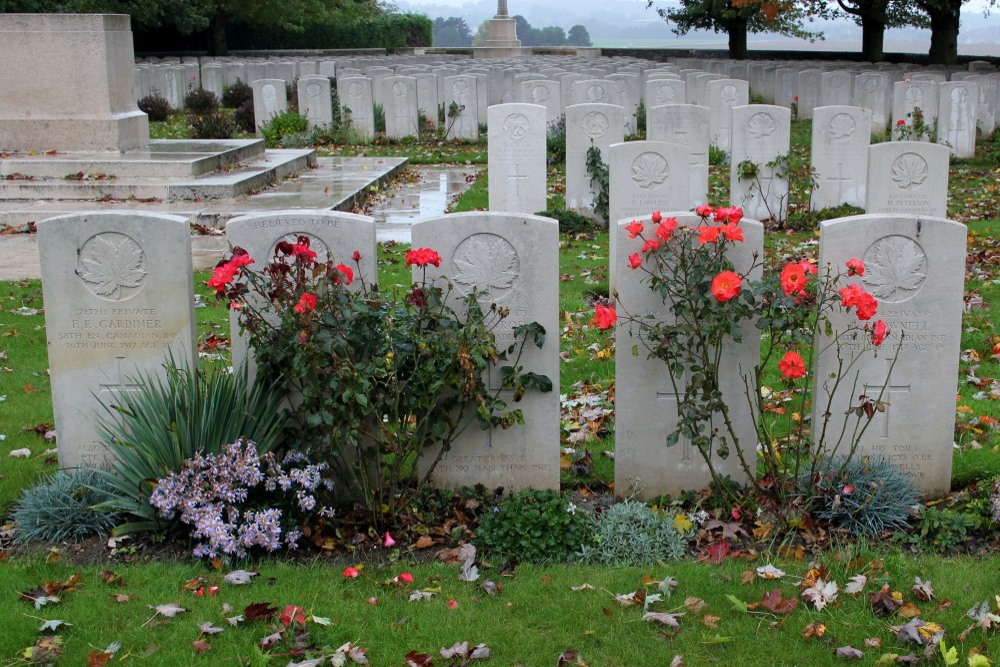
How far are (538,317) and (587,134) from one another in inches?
297

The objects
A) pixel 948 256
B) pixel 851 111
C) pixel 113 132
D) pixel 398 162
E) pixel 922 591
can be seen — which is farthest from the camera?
pixel 398 162

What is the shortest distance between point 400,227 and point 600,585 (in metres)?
8.33

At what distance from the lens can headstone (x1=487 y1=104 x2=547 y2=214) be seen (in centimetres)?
1209

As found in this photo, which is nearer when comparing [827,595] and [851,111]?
[827,595]

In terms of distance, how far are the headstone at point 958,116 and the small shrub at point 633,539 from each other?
14258 mm

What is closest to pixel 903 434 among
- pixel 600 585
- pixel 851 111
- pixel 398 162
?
pixel 600 585

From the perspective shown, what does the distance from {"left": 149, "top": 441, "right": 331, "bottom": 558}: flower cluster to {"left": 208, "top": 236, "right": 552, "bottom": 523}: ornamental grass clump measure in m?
0.24

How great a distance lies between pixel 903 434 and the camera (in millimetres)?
5207

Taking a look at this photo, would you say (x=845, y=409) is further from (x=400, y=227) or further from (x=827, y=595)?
(x=400, y=227)

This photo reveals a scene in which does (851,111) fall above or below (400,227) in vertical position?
above

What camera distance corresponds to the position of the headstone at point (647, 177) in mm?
8961

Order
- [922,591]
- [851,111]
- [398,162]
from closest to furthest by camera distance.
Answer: [922,591] → [851,111] → [398,162]

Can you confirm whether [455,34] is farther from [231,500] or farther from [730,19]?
[231,500]

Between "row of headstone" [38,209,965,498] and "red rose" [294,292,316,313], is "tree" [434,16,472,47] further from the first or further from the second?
"red rose" [294,292,316,313]
